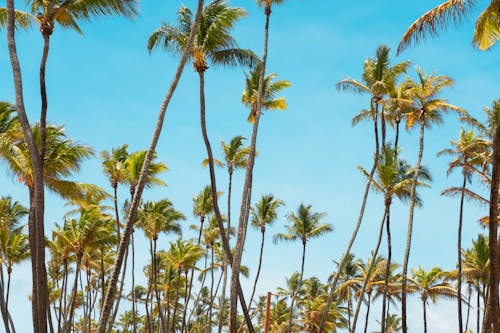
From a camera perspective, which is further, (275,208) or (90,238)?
(275,208)

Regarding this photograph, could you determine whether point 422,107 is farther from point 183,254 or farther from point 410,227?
point 183,254

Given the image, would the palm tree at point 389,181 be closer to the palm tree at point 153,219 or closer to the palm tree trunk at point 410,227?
the palm tree trunk at point 410,227

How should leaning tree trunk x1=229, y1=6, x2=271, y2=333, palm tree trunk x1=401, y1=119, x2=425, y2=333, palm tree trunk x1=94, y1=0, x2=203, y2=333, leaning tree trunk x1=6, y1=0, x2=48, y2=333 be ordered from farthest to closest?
palm tree trunk x1=401, y1=119, x2=425, y2=333
leaning tree trunk x1=229, y1=6, x2=271, y2=333
leaning tree trunk x1=6, y1=0, x2=48, y2=333
palm tree trunk x1=94, y1=0, x2=203, y2=333

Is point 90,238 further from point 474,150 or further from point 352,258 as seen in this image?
point 352,258

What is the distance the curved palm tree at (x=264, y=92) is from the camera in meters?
30.1

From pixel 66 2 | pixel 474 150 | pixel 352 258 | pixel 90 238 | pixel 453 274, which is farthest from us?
pixel 352 258

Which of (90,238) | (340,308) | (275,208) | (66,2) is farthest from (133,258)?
(66,2)

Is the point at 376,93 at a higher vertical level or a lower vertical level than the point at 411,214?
higher

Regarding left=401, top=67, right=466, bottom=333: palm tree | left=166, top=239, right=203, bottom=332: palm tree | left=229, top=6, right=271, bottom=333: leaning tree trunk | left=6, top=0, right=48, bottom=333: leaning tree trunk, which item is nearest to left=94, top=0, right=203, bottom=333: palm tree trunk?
left=6, top=0, right=48, bottom=333: leaning tree trunk

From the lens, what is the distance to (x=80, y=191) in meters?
21.4

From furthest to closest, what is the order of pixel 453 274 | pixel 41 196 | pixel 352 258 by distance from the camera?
pixel 352 258, pixel 453 274, pixel 41 196

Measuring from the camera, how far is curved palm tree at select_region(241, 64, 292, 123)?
30.1m

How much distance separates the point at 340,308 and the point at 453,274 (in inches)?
471

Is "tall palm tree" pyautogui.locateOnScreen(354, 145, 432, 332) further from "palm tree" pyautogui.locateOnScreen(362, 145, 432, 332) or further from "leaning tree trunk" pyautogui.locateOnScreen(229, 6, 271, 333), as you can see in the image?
"leaning tree trunk" pyautogui.locateOnScreen(229, 6, 271, 333)
